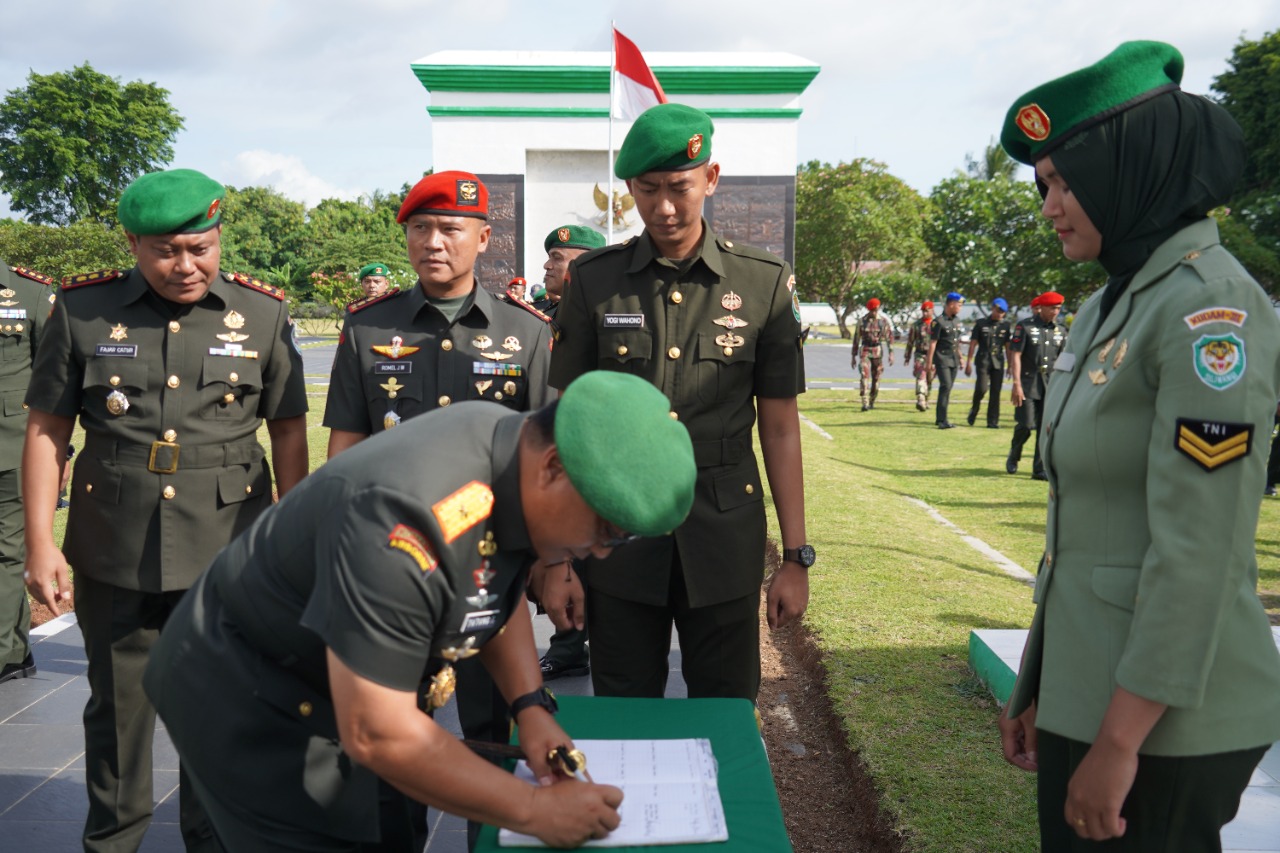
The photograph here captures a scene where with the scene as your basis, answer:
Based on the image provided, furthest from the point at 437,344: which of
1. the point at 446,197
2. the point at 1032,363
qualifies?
the point at 1032,363

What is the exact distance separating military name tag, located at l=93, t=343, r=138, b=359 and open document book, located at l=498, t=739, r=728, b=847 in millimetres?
1902

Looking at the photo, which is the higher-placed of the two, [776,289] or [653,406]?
[776,289]

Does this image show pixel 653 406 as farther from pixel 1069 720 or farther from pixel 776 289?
pixel 776 289

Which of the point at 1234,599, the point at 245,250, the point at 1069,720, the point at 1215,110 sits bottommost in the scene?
the point at 1069,720

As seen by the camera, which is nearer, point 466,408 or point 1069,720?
point 466,408

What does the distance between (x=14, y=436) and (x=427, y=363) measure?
277 centimetres

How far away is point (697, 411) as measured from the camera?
2.82 meters

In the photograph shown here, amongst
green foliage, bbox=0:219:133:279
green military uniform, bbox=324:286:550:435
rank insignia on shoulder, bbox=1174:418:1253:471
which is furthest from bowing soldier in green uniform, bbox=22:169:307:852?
green foliage, bbox=0:219:133:279

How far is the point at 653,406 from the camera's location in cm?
142

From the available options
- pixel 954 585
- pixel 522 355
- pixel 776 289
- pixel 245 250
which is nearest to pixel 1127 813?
pixel 776 289

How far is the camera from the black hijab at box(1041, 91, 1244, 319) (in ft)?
5.48

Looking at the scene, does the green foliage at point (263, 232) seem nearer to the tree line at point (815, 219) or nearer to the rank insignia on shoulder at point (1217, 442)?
the tree line at point (815, 219)

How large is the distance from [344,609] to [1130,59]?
159cm

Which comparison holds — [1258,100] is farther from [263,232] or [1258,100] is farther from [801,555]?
[263,232]
